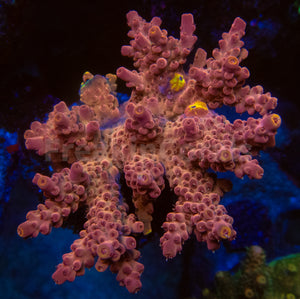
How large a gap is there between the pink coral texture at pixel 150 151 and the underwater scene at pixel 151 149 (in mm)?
13

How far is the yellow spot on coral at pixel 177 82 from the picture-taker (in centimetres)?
255

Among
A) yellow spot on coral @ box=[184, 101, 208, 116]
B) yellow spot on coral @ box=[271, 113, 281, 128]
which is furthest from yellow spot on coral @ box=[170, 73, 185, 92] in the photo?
yellow spot on coral @ box=[271, 113, 281, 128]

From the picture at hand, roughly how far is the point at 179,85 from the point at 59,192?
1.64 m

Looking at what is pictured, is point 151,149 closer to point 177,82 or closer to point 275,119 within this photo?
point 177,82

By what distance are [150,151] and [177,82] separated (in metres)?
0.86

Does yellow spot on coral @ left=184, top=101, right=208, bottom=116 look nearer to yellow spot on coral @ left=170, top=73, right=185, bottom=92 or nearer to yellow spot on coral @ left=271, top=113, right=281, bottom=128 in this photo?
yellow spot on coral @ left=170, top=73, right=185, bottom=92

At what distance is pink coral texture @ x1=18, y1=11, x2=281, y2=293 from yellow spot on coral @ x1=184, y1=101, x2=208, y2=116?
1 cm

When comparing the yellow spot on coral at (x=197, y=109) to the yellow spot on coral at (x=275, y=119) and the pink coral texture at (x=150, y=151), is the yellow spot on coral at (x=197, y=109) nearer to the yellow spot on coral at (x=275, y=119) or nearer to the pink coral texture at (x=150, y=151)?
the pink coral texture at (x=150, y=151)

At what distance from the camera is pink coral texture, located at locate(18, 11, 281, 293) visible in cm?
183

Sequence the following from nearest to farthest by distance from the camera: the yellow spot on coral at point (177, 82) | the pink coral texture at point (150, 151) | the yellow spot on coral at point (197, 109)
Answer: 1. the pink coral texture at point (150, 151)
2. the yellow spot on coral at point (197, 109)
3. the yellow spot on coral at point (177, 82)

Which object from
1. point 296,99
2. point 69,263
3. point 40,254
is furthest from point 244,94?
point 40,254

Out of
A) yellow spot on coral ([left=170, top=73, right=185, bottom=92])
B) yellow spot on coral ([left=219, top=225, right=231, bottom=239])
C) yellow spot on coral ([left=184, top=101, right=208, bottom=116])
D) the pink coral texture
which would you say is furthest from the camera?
yellow spot on coral ([left=170, top=73, right=185, bottom=92])

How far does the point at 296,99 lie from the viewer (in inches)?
165

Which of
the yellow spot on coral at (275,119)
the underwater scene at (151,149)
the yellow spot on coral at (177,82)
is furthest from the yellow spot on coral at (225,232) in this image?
the yellow spot on coral at (177,82)
